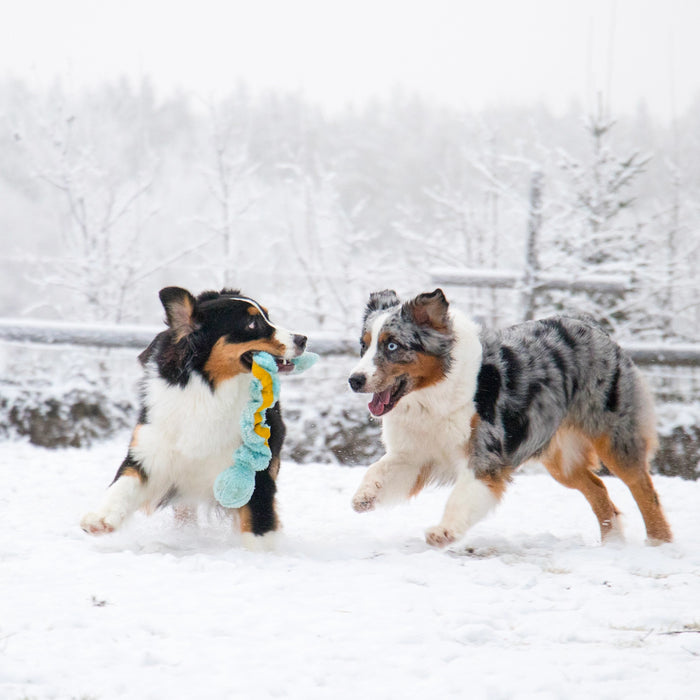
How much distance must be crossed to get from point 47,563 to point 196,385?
1137 millimetres

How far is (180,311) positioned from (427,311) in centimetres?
130

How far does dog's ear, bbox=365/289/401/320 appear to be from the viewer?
15.1ft

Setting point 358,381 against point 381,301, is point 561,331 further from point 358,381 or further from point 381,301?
point 358,381

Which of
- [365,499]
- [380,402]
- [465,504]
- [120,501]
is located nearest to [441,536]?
[465,504]

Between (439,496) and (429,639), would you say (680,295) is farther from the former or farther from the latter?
(429,639)

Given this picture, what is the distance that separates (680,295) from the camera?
13.3 metres

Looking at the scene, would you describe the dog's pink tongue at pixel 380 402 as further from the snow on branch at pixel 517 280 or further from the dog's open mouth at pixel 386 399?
the snow on branch at pixel 517 280

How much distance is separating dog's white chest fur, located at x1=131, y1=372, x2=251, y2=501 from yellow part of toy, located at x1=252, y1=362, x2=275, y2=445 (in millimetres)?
101

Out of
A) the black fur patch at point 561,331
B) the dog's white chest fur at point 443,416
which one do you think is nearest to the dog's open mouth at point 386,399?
the dog's white chest fur at point 443,416

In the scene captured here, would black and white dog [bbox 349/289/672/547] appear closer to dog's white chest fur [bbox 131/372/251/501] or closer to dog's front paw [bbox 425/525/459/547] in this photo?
dog's front paw [bbox 425/525/459/547]

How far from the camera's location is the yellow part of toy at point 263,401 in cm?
412

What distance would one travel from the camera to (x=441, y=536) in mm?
4094

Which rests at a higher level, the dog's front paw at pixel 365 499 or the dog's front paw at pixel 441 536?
the dog's front paw at pixel 365 499

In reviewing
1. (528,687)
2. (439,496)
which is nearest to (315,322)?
(439,496)
